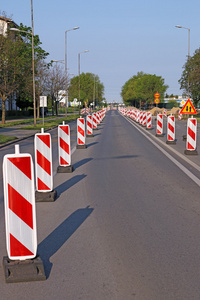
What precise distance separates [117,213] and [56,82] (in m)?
59.8

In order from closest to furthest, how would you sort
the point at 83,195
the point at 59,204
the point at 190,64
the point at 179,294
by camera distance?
1. the point at 179,294
2. the point at 59,204
3. the point at 83,195
4. the point at 190,64

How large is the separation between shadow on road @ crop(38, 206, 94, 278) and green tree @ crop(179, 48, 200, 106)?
47133mm

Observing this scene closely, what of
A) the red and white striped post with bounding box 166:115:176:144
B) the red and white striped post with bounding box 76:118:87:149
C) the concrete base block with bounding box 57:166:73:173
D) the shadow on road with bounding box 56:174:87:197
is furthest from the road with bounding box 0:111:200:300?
the red and white striped post with bounding box 166:115:176:144

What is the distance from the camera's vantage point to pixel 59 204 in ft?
23.6

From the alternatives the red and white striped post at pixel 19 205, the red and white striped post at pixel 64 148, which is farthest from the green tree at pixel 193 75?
the red and white striped post at pixel 19 205

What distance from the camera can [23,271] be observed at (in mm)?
4184

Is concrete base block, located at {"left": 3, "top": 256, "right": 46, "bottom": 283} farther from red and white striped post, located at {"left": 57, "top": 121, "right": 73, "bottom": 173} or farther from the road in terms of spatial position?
red and white striped post, located at {"left": 57, "top": 121, "right": 73, "bottom": 173}

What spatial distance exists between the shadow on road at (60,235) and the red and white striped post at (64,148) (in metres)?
3.53

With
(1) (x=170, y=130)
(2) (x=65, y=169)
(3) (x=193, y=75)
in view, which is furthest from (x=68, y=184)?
(3) (x=193, y=75)

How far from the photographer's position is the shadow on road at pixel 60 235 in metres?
4.71

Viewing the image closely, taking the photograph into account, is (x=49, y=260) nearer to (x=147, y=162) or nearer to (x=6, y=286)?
(x=6, y=286)

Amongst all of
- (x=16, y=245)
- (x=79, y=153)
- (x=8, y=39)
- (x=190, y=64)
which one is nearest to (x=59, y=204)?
(x=16, y=245)

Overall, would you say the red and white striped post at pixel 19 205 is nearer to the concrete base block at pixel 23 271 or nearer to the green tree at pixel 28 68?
the concrete base block at pixel 23 271

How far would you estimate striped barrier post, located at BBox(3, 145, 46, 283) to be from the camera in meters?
4.09
